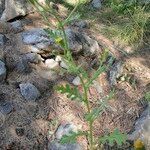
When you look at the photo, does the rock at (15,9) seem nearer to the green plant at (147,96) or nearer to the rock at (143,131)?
the green plant at (147,96)

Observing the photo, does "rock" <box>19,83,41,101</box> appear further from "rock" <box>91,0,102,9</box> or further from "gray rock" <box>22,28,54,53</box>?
"rock" <box>91,0,102,9</box>

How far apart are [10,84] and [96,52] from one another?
1398 mm

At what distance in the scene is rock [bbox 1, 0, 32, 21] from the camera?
5.57 m

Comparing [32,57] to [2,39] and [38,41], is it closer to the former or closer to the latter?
[38,41]

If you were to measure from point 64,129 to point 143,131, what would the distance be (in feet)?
2.93

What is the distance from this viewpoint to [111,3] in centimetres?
663

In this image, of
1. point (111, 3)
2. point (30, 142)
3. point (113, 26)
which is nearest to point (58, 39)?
point (30, 142)

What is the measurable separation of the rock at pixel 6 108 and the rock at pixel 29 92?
23 cm

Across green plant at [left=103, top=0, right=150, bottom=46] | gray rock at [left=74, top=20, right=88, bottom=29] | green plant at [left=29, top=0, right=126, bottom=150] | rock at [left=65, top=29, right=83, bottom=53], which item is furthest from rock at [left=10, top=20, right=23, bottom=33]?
green plant at [left=29, top=0, right=126, bottom=150]

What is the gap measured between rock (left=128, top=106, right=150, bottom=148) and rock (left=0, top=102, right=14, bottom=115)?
4.58 ft

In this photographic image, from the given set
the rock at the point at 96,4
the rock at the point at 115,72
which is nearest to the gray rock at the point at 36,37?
the rock at the point at 115,72

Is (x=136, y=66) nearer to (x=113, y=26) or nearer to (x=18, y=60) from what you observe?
(x=113, y=26)

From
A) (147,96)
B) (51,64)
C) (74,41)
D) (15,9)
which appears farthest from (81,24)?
(147,96)

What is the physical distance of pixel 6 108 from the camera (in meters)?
4.17
